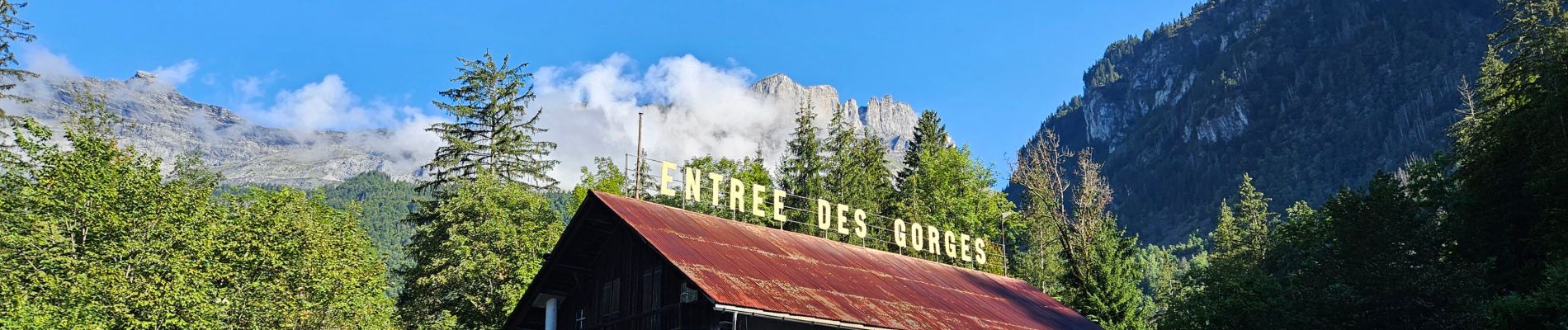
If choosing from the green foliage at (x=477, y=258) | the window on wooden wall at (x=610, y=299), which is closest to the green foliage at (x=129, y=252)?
the green foliage at (x=477, y=258)

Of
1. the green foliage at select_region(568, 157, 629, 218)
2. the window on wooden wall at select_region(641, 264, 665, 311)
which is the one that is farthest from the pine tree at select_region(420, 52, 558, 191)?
the window on wooden wall at select_region(641, 264, 665, 311)

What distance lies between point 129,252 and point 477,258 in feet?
49.7

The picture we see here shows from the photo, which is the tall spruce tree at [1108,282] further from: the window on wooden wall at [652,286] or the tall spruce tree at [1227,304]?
the window on wooden wall at [652,286]

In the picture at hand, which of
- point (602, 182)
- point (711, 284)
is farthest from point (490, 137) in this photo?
point (711, 284)

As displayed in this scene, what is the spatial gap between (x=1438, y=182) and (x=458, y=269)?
140 feet

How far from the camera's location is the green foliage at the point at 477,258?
4994 cm

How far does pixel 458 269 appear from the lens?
49781 millimetres

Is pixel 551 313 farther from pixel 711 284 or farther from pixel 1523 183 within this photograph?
pixel 1523 183

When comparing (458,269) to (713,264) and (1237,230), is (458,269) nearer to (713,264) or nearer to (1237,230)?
(713,264)

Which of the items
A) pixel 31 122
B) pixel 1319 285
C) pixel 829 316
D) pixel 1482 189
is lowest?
pixel 829 316

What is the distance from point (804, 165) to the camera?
244 feet

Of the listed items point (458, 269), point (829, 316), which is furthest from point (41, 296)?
point (829, 316)

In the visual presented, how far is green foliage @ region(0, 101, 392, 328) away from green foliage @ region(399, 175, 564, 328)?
5.29 m

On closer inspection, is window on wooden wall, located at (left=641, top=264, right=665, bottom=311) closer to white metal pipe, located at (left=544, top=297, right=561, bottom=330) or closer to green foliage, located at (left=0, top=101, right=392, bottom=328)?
white metal pipe, located at (left=544, top=297, right=561, bottom=330)
